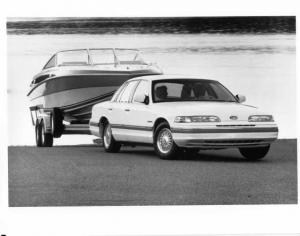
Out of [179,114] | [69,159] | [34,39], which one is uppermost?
[34,39]

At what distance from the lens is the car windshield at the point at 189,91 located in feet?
56.9

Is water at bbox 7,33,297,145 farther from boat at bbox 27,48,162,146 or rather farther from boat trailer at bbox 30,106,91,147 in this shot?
boat trailer at bbox 30,106,91,147

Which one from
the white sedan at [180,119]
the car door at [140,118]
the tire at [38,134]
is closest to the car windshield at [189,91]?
the white sedan at [180,119]

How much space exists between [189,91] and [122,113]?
4.64 feet

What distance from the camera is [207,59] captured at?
17.7 m

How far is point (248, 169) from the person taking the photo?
16.4 meters

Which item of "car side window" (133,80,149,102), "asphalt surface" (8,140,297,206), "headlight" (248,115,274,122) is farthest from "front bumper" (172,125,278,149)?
"car side window" (133,80,149,102)

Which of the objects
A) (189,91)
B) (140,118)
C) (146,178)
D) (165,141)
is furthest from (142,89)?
(146,178)

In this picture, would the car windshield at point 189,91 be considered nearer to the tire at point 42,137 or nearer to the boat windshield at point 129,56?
the boat windshield at point 129,56

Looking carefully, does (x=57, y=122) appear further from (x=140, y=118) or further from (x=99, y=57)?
(x=140, y=118)

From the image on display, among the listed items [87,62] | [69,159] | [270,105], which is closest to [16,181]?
[69,159]

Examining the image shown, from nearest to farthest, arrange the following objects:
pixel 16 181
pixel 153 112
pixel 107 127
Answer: pixel 16 181, pixel 153 112, pixel 107 127

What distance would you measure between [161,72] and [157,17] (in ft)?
5.82
